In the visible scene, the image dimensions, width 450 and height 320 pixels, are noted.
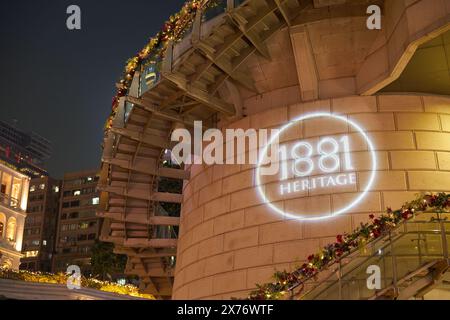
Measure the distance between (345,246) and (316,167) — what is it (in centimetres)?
625

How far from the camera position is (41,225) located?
122 metres

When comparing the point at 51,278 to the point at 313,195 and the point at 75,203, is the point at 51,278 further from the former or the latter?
the point at 75,203

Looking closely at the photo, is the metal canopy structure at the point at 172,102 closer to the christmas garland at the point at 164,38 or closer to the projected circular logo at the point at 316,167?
the christmas garland at the point at 164,38

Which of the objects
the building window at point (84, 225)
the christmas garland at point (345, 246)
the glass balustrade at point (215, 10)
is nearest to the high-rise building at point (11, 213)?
the glass balustrade at point (215, 10)

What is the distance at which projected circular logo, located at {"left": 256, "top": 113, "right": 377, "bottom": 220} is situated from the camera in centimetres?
1978

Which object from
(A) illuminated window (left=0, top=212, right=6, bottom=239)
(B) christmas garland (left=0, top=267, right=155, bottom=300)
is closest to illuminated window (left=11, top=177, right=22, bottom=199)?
(A) illuminated window (left=0, top=212, right=6, bottom=239)

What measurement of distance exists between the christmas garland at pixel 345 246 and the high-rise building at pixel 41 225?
113 meters

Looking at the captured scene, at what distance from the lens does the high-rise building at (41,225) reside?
120 metres

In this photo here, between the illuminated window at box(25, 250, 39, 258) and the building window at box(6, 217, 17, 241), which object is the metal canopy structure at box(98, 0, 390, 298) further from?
the illuminated window at box(25, 250, 39, 258)

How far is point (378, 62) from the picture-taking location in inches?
800

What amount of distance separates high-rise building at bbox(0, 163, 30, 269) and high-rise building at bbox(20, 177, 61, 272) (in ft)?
189

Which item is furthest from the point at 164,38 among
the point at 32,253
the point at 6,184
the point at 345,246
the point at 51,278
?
the point at 32,253
